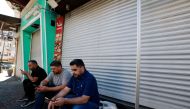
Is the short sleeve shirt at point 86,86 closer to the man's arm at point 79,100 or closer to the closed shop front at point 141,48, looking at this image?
the man's arm at point 79,100

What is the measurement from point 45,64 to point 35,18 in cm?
283

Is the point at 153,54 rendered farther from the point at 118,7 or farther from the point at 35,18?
the point at 35,18

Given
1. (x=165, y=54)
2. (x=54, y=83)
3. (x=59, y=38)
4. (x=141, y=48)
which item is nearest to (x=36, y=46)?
(x=59, y=38)

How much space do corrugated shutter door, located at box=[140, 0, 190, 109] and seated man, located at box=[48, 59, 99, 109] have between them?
1.31 m

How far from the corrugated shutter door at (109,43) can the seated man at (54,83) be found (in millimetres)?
1166

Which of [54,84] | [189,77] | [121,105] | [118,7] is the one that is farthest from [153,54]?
[54,84]

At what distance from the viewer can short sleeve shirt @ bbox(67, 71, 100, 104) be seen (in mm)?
3688

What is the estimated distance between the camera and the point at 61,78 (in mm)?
5465

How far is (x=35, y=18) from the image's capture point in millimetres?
10562

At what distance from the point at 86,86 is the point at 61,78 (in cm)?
191

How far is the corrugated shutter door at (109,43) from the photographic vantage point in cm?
516

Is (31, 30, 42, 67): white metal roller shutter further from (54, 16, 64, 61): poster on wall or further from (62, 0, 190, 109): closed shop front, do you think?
(62, 0, 190, 109): closed shop front

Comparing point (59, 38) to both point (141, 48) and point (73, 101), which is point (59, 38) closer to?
point (141, 48)

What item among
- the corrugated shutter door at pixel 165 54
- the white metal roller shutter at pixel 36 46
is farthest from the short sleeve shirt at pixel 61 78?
→ the white metal roller shutter at pixel 36 46
